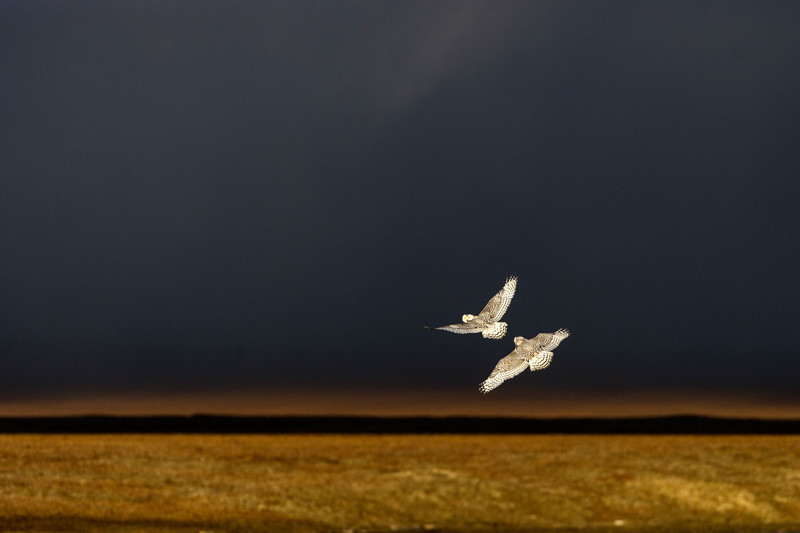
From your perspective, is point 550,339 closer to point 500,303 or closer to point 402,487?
point 500,303

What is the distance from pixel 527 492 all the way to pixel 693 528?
28.8ft

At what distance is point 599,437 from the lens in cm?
6975

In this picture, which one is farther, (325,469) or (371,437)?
(371,437)

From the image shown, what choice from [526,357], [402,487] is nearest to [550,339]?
[526,357]

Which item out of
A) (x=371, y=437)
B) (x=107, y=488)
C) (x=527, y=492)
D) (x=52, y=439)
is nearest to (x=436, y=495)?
(x=527, y=492)

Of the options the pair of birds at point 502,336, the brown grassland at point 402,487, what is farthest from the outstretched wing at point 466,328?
the brown grassland at point 402,487

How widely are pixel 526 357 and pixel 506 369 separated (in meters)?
0.90

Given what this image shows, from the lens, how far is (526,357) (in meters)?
31.9

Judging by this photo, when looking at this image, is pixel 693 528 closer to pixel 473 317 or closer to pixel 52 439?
pixel 473 317

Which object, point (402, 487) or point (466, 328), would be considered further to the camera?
point (402, 487)

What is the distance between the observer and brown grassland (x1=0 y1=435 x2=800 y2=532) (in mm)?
46062

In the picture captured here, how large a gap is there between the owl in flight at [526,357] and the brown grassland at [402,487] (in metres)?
16.1

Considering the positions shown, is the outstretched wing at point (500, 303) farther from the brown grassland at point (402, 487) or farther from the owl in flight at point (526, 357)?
the brown grassland at point (402, 487)

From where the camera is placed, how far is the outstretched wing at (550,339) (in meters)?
32.4
